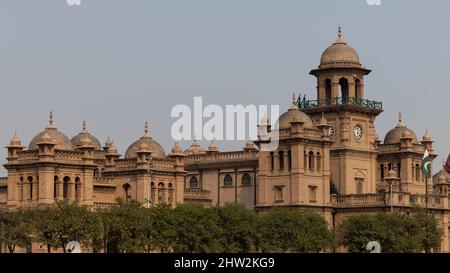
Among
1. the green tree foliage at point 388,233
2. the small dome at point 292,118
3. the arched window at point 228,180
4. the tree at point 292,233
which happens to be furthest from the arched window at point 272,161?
the tree at point 292,233

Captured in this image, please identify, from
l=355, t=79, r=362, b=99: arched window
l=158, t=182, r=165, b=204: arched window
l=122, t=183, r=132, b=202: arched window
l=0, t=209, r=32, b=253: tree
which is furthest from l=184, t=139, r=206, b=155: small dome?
l=0, t=209, r=32, b=253: tree

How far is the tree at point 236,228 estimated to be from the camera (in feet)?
302

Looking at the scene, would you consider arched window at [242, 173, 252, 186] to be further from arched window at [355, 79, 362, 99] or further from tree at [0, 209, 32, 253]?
tree at [0, 209, 32, 253]

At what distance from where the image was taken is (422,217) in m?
102

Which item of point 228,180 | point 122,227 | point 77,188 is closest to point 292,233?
point 122,227

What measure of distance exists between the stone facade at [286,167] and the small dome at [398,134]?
0.39ft

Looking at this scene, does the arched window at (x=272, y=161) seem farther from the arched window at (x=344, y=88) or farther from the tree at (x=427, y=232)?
the tree at (x=427, y=232)

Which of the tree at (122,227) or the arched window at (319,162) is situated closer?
the tree at (122,227)

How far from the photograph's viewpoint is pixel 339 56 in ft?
368

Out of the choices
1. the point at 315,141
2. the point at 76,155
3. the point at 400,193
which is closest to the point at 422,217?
the point at 400,193

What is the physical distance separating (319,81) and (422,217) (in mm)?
18399

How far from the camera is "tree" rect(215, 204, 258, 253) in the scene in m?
92.0
